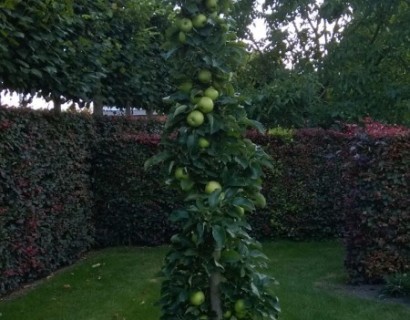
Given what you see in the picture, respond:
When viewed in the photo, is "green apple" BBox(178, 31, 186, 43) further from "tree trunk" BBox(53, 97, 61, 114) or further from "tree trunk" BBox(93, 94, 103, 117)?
"tree trunk" BBox(93, 94, 103, 117)

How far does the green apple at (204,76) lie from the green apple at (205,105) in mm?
126

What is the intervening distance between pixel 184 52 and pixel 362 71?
6.97m

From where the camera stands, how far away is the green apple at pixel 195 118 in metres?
3.86

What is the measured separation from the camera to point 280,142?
35.2 ft

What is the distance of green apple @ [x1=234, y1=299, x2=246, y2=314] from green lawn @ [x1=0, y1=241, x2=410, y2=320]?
8.51 feet

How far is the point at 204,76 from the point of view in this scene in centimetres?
395

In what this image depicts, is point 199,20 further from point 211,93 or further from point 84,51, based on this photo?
point 84,51

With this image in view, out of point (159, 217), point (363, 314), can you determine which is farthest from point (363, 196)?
point (159, 217)

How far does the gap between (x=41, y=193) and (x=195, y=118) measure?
15.0ft

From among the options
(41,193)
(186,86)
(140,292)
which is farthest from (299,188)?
(186,86)

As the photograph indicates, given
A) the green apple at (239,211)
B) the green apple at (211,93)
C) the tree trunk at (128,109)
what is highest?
the tree trunk at (128,109)

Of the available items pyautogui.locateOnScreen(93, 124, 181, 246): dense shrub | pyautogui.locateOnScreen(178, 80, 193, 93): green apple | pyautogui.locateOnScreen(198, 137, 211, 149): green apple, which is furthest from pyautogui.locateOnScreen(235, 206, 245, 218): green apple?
pyautogui.locateOnScreen(93, 124, 181, 246): dense shrub

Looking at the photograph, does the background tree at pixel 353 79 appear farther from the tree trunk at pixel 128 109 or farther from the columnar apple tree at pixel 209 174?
the columnar apple tree at pixel 209 174

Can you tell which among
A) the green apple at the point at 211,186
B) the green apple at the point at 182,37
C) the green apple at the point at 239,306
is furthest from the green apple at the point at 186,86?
the green apple at the point at 239,306
